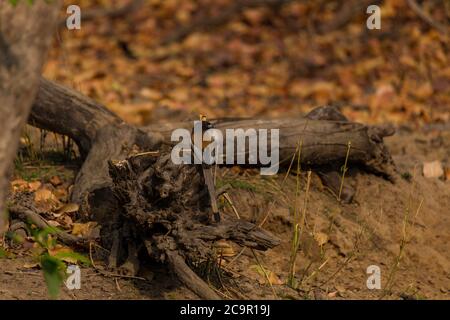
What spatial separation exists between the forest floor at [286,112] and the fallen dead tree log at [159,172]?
0.42ft

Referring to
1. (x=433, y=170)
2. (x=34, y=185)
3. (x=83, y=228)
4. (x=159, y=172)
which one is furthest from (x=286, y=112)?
(x=159, y=172)

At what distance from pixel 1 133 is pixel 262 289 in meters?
1.58

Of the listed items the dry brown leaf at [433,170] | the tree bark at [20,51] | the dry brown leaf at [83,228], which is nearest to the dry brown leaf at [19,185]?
the dry brown leaf at [83,228]

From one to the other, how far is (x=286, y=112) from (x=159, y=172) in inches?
179

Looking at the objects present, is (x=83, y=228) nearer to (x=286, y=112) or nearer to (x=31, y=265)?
(x=31, y=265)

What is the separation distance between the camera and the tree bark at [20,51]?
2.39 meters

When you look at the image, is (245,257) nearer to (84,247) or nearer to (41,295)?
(84,247)

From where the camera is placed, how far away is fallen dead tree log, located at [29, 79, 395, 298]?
354 centimetres

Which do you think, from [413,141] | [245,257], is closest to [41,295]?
[245,257]

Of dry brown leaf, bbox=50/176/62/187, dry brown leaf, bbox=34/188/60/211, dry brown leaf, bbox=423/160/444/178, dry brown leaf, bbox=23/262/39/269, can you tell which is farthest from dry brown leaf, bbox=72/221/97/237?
dry brown leaf, bbox=423/160/444/178

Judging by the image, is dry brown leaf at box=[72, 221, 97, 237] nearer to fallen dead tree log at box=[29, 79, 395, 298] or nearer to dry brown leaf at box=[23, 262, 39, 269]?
fallen dead tree log at box=[29, 79, 395, 298]

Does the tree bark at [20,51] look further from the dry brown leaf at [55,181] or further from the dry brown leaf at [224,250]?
the dry brown leaf at [55,181]

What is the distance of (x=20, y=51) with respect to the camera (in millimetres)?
2400

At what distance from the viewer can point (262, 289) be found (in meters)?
3.67
